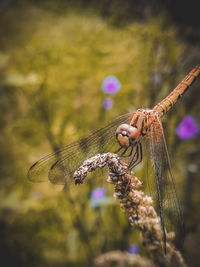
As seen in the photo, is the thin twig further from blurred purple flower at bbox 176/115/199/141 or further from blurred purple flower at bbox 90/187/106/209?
blurred purple flower at bbox 176/115/199/141

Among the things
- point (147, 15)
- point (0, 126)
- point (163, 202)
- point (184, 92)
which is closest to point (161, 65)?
point (147, 15)

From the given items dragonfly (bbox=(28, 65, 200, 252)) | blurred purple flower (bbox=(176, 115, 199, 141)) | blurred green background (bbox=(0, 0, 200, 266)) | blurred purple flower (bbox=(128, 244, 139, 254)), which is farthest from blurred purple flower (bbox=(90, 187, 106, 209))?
blurred purple flower (bbox=(176, 115, 199, 141))

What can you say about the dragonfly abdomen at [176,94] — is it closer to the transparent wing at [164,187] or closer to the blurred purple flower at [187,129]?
the transparent wing at [164,187]

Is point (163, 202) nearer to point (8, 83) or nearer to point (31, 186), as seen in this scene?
point (8, 83)

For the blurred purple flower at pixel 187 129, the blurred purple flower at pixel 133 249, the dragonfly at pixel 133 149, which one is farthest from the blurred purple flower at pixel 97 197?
the blurred purple flower at pixel 187 129

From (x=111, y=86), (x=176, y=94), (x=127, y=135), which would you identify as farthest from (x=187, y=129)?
(x=127, y=135)

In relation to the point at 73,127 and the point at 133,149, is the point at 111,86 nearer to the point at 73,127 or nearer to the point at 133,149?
the point at 73,127
